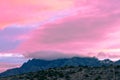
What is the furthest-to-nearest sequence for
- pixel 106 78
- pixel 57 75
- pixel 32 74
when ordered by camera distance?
1. pixel 32 74
2. pixel 57 75
3. pixel 106 78

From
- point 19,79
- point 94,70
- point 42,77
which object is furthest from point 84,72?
point 19,79

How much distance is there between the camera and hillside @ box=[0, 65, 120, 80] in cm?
12022

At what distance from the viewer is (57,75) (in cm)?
12650

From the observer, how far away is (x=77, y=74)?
125 meters

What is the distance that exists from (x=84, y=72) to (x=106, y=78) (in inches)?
449

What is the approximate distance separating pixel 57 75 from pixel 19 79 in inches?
580

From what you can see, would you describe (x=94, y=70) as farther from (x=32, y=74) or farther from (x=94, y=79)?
(x=32, y=74)

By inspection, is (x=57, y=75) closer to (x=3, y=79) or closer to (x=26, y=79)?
(x=26, y=79)

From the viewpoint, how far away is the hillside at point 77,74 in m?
120

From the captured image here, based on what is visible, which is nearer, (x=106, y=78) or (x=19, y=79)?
(x=106, y=78)

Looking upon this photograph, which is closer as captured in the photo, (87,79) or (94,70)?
(87,79)

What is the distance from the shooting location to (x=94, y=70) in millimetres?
128750

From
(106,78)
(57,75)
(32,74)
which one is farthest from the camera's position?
(32,74)

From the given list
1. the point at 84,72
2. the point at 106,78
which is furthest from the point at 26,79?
the point at 106,78
